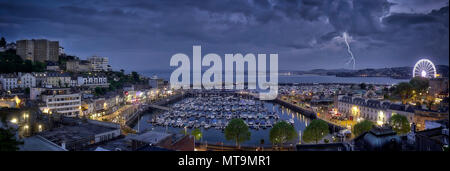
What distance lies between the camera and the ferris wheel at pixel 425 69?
30672 mm

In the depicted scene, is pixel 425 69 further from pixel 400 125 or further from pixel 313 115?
pixel 400 125

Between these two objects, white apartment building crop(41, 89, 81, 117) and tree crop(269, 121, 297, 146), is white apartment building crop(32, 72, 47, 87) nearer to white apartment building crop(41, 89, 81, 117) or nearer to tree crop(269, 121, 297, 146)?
white apartment building crop(41, 89, 81, 117)

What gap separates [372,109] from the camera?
20844mm

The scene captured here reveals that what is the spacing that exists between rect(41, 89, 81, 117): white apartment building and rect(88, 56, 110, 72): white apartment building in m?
27.4

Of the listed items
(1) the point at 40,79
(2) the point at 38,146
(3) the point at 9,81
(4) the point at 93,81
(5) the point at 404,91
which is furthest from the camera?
(4) the point at 93,81

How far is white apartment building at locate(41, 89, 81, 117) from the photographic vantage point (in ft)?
64.2

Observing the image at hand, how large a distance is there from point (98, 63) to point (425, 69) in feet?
166

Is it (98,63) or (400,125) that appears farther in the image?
(98,63)

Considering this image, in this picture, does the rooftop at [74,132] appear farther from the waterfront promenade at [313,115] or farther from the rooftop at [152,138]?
the waterfront promenade at [313,115]

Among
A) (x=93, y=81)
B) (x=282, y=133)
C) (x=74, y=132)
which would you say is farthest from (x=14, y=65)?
(x=282, y=133)
